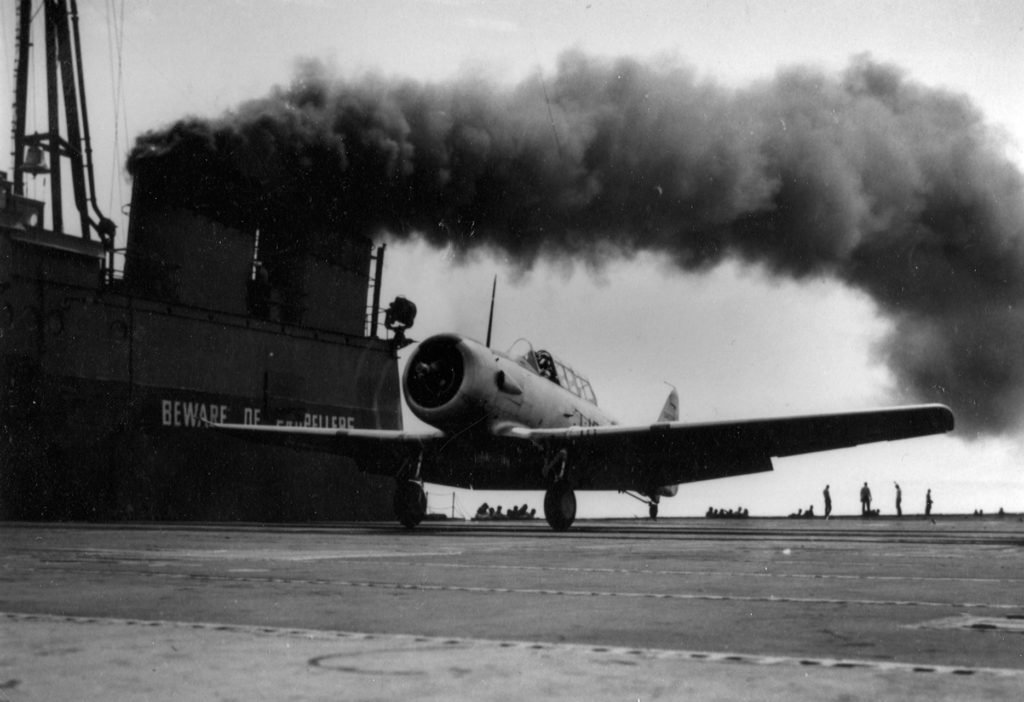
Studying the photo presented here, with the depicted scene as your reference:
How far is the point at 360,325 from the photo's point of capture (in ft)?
104

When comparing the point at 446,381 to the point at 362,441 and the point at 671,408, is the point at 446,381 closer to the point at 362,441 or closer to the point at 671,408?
the point at 362,441

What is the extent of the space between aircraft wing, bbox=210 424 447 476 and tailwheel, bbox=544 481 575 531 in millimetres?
2053

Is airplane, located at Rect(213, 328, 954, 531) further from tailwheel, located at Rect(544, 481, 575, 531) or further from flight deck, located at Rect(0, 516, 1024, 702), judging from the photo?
flight deck, located at Rect(0, 516, 1024, 702)

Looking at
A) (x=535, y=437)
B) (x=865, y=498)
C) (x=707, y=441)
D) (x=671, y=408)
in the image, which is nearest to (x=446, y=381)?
(x=535, y=437)

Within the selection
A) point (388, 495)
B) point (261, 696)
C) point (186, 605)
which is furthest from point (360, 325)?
A: point (261, 696)

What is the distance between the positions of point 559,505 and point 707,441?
8.87 ft

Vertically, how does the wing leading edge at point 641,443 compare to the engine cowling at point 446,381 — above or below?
below

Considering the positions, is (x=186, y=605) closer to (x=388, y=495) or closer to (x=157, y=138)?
(x=157, y=138)

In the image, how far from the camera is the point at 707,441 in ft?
59.9

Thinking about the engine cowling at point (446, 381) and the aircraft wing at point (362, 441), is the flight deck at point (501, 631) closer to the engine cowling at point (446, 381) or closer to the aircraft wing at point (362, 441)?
the engine cowling at point (446, 381)

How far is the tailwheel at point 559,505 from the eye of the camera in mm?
18078

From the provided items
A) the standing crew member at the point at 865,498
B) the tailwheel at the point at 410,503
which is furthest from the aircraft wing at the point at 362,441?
the standing crew member at the point at 865,498

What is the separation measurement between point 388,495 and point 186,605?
87.1ft

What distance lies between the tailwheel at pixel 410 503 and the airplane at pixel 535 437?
0.06 feet
